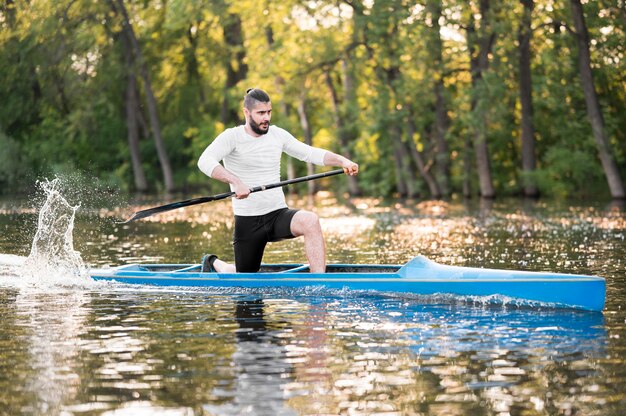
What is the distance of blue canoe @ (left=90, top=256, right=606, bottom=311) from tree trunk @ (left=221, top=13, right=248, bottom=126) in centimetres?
3741

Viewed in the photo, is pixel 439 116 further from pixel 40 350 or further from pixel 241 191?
pixel 40 350

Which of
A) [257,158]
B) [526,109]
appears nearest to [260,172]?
[257,158]

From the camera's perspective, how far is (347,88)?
45.1m

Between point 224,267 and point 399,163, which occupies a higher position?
point 399,163

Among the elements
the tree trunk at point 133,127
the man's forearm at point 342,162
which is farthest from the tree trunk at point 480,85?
the man's forearm at point 342,162

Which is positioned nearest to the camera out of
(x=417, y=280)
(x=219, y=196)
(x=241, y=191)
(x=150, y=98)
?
(x=417, y=280)

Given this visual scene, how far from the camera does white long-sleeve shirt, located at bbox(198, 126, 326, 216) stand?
38.8ft

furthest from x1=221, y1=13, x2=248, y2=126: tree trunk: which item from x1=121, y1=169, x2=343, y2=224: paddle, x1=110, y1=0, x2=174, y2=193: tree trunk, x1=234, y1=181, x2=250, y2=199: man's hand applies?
x1=234, y1=181, x2=250, y2=199: man's hand

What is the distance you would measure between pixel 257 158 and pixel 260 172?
0.45ft

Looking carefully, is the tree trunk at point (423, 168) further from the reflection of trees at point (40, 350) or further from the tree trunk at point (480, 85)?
the reflection of trees at point (40, 350)

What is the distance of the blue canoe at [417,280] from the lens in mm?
10688

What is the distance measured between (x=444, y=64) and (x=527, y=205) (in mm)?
6638

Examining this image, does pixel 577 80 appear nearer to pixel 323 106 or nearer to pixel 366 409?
pixel 323 106

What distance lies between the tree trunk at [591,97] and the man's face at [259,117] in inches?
944
